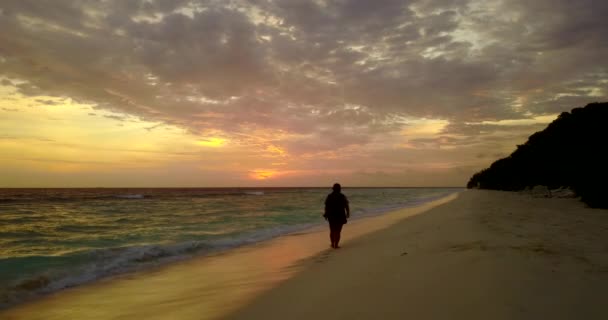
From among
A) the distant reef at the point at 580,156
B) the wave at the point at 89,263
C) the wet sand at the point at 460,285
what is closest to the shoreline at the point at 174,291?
the wave at the point at 89,263

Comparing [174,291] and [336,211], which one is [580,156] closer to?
[336,211]

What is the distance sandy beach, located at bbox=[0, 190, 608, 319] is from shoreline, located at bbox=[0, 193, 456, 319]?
0.03 metres

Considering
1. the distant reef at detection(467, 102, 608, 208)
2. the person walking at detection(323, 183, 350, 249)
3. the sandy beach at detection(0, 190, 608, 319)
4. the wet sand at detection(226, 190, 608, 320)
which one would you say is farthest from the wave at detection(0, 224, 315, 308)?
the distant reef at detection(467, 102, 608, 208)

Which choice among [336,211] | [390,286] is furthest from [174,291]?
[336,211]

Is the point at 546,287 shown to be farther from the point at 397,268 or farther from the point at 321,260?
the point at 321,260

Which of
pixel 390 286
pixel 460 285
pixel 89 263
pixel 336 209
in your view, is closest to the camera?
pixel 460 285

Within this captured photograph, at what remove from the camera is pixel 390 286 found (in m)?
5.66

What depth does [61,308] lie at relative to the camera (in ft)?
22.3

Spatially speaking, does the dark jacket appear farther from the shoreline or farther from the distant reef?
the distant reef

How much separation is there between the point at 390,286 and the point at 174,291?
167 inches

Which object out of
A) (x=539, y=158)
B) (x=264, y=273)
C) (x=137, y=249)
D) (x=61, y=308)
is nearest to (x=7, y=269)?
(x=137, y=249)

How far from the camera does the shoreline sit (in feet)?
19.9

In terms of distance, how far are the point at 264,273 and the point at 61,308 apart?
3951 millimetres

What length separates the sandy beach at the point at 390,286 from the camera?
4.44 meters
